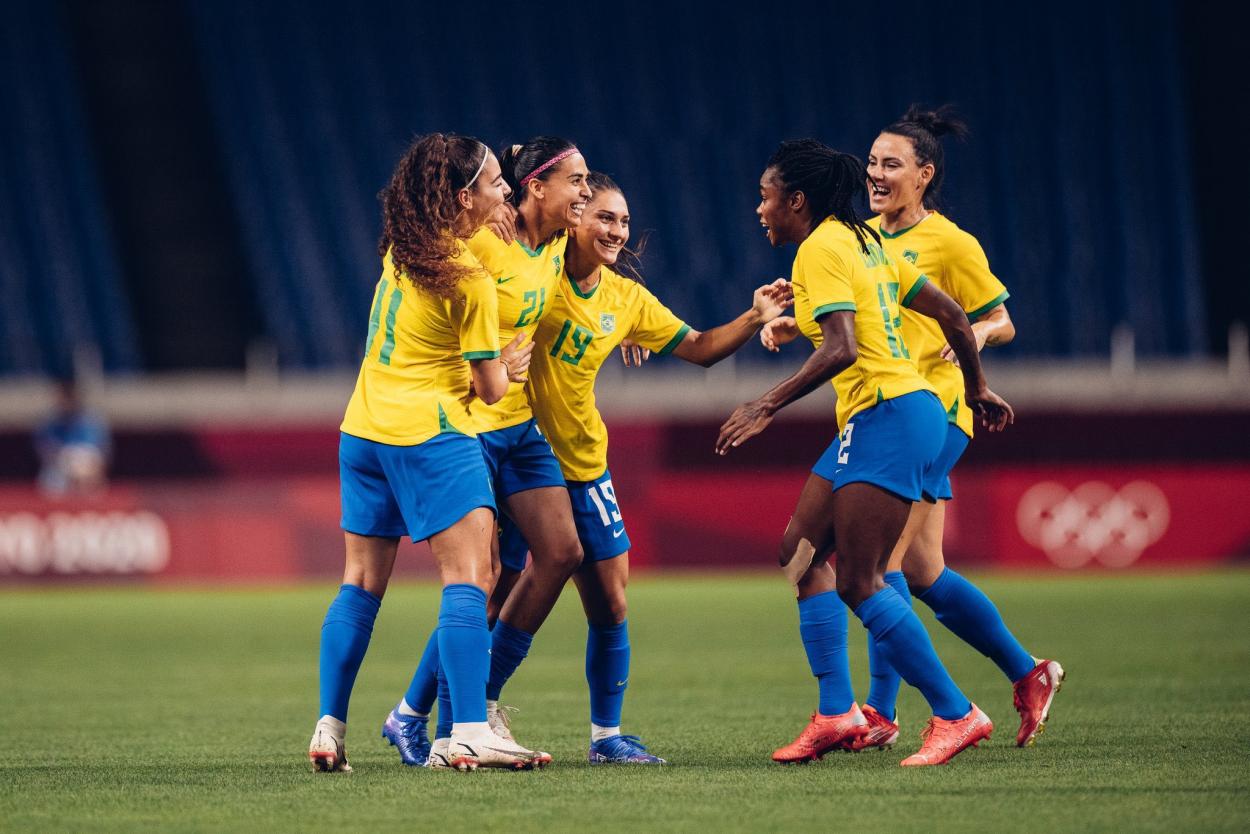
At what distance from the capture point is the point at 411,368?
5410 millimetres

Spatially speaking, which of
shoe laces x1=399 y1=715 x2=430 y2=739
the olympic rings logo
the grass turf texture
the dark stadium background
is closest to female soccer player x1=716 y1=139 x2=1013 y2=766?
the grass turf texture

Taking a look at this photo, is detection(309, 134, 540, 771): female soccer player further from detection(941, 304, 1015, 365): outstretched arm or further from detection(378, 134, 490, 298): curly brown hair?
detection(941, 304, 1015, 365): outstretched arm

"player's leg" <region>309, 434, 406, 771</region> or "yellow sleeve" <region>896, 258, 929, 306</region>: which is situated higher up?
"yellow sleeve" <region>896, 258, 929, 306</region>

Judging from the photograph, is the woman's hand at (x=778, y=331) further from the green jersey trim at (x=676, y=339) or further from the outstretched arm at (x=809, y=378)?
the outstretched arm at (x=809, y=378)

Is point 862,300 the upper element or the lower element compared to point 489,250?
lower

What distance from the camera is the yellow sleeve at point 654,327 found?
6.22m

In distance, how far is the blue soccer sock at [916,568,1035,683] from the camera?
6.00 m

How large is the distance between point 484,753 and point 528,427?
3.74 ft

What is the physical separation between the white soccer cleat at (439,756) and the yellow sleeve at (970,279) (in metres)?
2.40

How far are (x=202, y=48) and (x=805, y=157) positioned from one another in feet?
57.4

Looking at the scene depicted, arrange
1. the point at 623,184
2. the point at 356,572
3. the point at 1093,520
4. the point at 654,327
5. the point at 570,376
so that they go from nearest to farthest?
the point at 356,572
the point at 570,376
the point at 654,327
the point at 1093,520
the point at 623,184

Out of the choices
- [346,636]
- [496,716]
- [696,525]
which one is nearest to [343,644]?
[346,636]

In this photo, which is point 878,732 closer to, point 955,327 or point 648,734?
point 648,734

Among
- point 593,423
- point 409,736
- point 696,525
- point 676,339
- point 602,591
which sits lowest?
point 696,525
